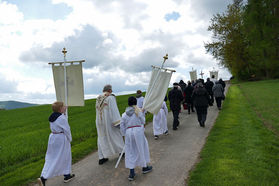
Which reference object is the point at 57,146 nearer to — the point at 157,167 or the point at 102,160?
the point at 102,160

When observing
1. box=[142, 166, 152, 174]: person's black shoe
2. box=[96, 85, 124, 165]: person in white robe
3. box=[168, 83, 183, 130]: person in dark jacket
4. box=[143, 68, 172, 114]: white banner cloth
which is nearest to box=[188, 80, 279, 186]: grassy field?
box=[142, 166, 152, 174]: person's black shoe

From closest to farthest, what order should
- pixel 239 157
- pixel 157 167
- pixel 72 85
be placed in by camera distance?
1. pixel 157 167
2. pixel 239 157
3. pixel 72 85

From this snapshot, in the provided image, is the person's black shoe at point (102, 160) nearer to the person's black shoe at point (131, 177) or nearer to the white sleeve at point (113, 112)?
the white sleeve at point (113, 112)

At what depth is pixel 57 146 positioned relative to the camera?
17.3 ft

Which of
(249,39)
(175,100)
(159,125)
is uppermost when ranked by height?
(249,39)

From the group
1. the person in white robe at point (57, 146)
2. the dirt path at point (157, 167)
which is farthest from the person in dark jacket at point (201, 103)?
the person in white robe at point (57, 146)

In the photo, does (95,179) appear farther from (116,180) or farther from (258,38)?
(258,38)

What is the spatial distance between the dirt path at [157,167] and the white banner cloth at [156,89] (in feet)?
5.20

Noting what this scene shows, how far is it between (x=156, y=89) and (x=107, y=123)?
1.99 meters

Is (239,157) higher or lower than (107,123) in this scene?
lower

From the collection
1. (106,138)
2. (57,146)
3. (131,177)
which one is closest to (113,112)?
(106,138)

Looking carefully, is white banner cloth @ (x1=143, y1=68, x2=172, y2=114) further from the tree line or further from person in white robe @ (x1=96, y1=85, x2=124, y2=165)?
the tree line

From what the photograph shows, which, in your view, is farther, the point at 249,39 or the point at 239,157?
the point at 249,39

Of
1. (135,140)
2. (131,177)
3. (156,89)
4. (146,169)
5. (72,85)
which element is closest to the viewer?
(131,177)
